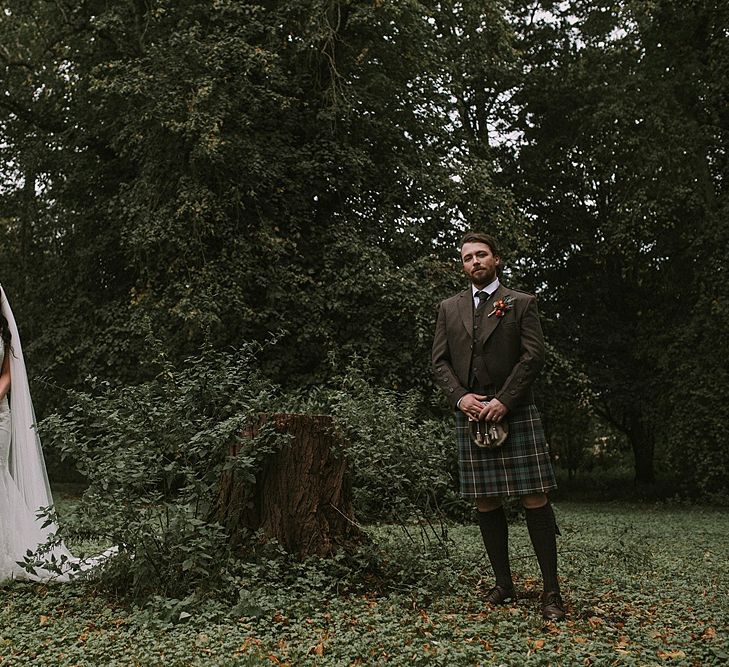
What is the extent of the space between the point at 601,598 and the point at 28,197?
48.6ft

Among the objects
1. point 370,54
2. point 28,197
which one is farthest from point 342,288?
point 28,197

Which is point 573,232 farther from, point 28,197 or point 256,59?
point 28,197

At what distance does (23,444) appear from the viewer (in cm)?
687

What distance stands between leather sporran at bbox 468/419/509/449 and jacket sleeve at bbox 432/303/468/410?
0.19 m

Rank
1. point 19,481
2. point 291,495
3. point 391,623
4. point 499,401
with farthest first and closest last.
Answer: point 19,481 → point 291,495 → point 499,401 → point 391,623

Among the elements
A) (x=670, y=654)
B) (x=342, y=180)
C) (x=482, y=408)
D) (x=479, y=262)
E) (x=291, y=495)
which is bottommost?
(x=670, y=654)

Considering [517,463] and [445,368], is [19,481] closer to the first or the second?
[445,368]

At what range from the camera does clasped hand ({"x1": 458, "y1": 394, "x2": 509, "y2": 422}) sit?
5.18 meters

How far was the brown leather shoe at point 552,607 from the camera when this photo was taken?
5.01 metres

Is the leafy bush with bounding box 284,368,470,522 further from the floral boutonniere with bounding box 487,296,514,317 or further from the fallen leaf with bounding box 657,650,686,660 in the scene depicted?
the fallen leaf with bounding box 657,650,686,660

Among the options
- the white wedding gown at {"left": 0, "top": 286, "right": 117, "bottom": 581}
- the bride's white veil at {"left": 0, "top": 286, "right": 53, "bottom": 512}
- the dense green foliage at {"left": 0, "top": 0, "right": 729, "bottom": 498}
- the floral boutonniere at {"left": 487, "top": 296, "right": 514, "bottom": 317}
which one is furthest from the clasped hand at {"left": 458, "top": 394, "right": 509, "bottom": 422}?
the dense green foliage at {"left": 0, "top": 0, "right": 729, "bottom": 498}

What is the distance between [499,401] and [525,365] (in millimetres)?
253

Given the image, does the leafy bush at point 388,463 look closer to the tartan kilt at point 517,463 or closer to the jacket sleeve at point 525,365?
the tartan kilt at point 517,463

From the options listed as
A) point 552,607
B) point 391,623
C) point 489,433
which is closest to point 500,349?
point 489,433
